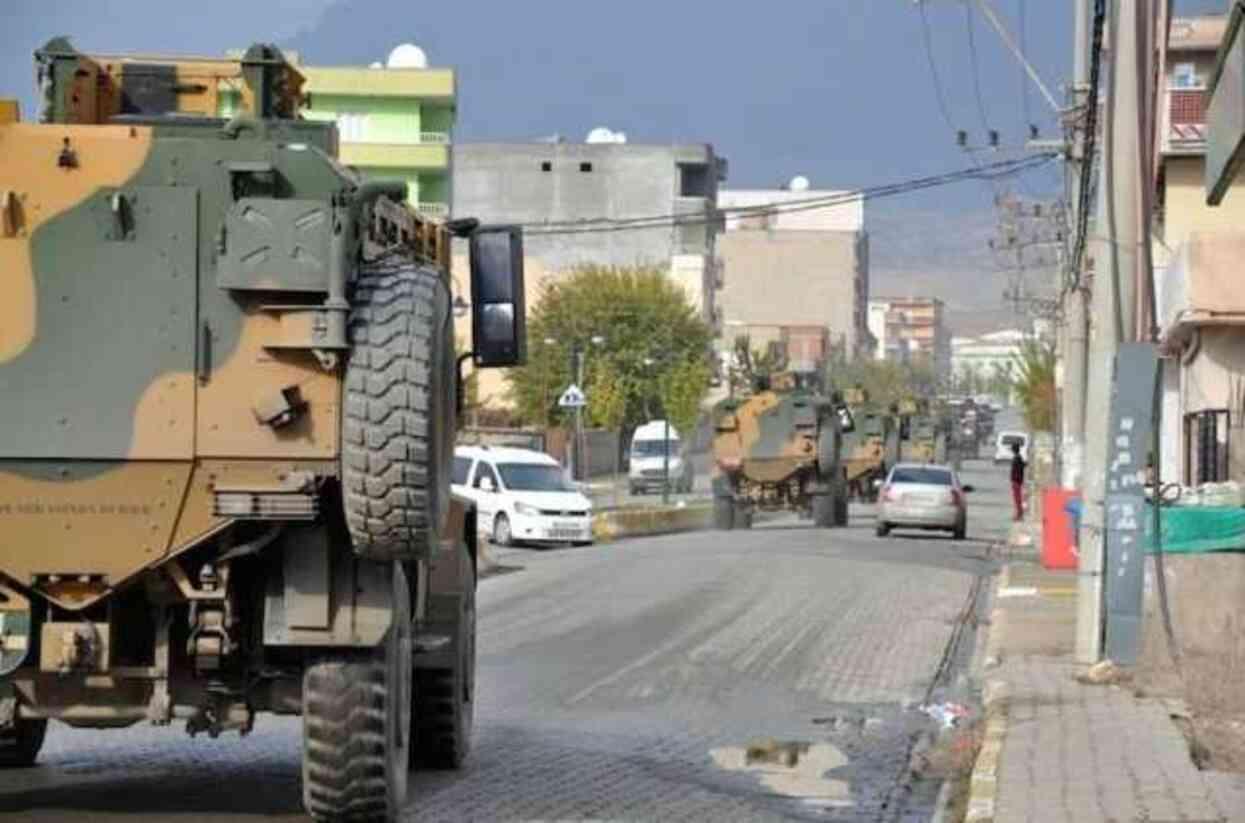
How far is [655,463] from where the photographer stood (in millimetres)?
80875

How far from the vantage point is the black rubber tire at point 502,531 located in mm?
45156

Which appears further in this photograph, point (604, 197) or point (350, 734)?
point (604, 197)

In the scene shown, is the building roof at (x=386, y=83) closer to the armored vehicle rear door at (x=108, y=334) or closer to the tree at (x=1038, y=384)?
the tree at (x=1038, y=384)

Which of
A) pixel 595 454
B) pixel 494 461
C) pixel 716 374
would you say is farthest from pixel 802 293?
pixel 494 461

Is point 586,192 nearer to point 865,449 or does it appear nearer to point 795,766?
point 865,449

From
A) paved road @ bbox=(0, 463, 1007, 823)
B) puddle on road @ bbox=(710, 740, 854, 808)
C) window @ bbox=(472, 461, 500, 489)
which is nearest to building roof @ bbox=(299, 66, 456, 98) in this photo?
window @ bbox=(472, 461, 500, 489)

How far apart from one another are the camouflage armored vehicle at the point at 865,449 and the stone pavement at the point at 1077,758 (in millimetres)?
41468

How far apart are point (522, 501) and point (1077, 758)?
3215cm

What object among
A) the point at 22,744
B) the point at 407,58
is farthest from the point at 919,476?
the point at 407,58

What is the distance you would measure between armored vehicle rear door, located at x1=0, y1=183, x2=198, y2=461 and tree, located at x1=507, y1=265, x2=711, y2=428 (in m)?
81.3

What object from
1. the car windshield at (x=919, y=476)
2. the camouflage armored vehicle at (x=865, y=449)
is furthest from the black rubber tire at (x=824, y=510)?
the camouflage armored vehicle at (x=865, y=449)

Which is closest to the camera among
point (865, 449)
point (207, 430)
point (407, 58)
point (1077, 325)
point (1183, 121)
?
point (207, 430)

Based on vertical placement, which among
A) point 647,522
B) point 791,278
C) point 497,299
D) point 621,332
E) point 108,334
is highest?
point 791,278

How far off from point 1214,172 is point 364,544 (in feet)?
24.7
